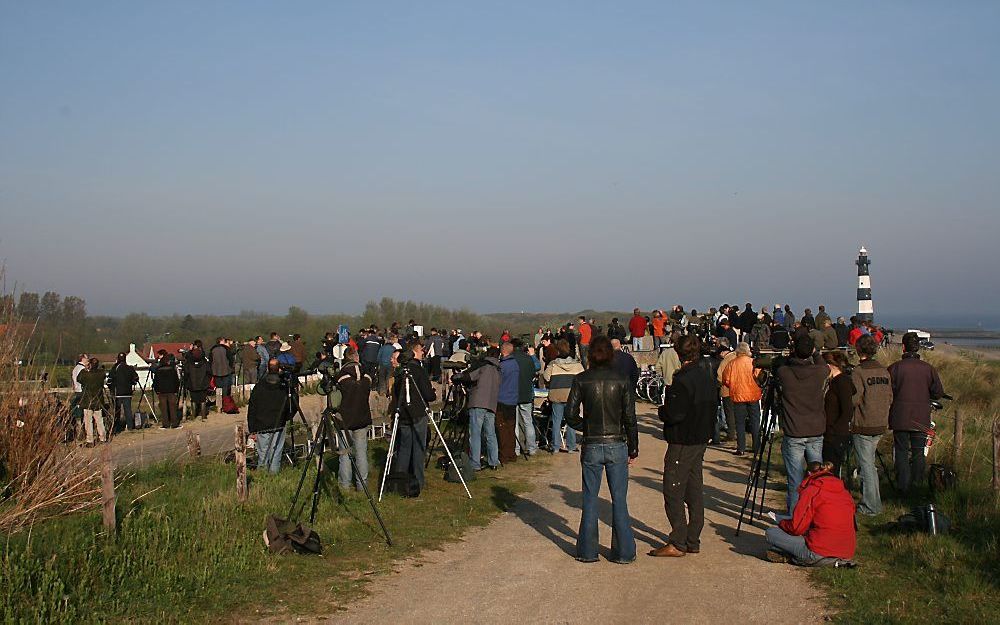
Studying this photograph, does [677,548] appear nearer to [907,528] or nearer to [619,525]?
[619,525]

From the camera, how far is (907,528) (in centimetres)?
952

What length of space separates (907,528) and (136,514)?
7918mm

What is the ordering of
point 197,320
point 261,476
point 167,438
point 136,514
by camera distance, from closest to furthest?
point 136,514 → point 261,476 → point 167,438 → point 197,320

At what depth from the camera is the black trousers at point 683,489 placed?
895cm

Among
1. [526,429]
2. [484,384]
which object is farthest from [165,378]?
[484,384]

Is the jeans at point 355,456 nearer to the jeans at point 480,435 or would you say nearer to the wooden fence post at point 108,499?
the jeans at point 480,435

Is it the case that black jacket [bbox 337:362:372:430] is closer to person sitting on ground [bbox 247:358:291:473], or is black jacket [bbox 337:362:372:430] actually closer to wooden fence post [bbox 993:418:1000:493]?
person sitting on ground [bbox 247:358:291:473]

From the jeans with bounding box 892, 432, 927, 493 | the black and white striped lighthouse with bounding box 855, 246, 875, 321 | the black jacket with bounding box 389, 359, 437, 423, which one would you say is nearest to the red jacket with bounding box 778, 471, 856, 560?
the jeans with bounding box 892, 432, 927, 493

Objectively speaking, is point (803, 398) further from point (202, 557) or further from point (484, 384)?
point (202, 557)

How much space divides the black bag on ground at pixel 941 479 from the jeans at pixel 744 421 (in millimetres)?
4132

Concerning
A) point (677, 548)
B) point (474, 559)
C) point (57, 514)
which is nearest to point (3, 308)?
point (57, 514)

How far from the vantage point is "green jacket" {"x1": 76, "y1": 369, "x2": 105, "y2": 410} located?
18.5 m

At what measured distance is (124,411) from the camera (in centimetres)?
2114

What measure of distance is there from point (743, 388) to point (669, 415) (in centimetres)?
676
